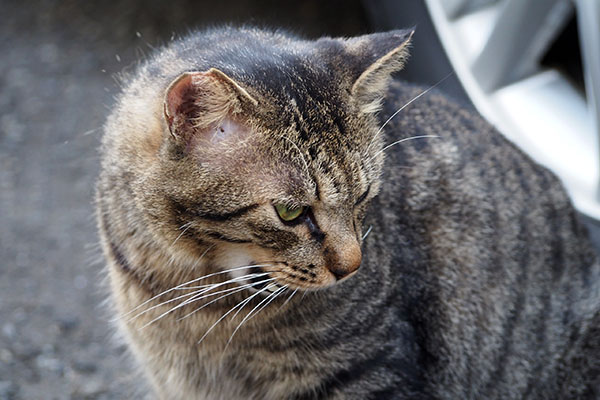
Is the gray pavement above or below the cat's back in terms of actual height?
above

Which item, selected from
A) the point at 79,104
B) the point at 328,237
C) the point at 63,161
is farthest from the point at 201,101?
the point at 79,104

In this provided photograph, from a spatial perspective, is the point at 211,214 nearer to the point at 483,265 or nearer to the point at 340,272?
the point at 340,272

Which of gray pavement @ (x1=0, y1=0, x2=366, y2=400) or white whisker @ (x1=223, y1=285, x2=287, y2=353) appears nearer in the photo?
white whisker @ (x1=223, y1=285, x2=287, y2=353)

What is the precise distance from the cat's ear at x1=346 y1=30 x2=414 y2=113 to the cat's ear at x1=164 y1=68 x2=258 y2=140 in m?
0.34

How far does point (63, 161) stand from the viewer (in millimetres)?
3506

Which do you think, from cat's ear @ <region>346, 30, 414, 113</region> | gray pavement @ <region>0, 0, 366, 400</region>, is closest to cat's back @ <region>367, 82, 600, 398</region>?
cat's ear @ <region>346, 30, 414, 113</region>

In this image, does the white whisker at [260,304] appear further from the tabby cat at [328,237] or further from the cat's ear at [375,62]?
the cat's ear at [375,62]

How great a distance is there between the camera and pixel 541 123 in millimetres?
2766

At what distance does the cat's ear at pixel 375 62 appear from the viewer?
182cm

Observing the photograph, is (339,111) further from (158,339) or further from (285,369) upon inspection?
(158,339)

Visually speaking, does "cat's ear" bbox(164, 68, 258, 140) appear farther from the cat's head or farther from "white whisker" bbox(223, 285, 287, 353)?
"white whisker" bbox(223, 285, 287, 353)

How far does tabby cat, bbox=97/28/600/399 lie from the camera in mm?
1686

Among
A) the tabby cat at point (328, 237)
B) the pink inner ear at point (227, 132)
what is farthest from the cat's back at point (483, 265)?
the pink inner ear at point (227, 132)

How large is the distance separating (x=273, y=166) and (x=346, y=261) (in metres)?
0.30
